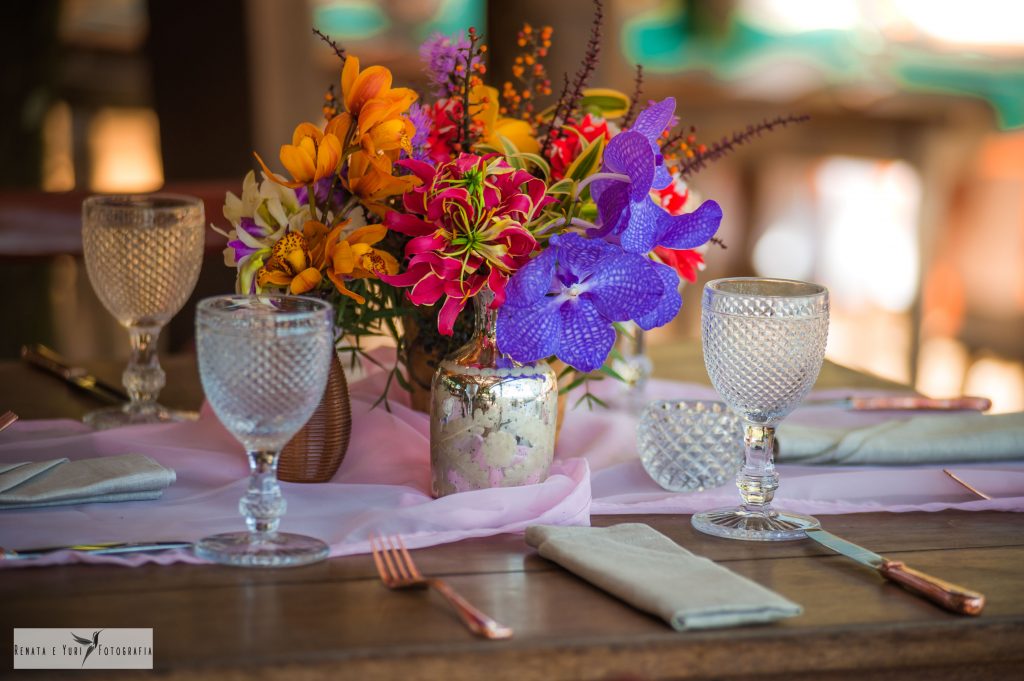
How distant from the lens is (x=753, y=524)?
1003mm

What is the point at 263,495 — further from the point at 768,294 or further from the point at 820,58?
the point at 820,58

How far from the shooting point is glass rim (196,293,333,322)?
857 millimetres

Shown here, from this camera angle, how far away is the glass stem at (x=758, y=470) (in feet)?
3.34

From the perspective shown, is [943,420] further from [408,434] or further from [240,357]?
[240,357]

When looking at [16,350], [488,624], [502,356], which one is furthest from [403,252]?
[16,350]

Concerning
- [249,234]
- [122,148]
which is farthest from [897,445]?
[122,148]

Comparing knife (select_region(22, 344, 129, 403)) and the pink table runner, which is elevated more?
knife (select_region(22, 344, 129, 403))

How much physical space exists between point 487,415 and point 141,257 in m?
0.47

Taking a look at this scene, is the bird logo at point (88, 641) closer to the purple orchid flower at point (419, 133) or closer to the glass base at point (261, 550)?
the glass base at point (261, 550)

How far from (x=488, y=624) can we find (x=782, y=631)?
194 millimetres

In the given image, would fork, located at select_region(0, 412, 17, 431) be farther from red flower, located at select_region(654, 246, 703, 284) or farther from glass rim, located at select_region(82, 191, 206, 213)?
red flower, located at select_region(654, 246, 703, 284)

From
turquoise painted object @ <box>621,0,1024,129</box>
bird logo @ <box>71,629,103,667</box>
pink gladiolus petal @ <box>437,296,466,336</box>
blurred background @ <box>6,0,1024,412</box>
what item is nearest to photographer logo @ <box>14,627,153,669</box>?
bird logo @ <box>71,629,103,667</box>

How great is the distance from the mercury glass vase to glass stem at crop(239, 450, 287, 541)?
0.16 metres

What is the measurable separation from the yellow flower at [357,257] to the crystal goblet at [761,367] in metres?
0.27
